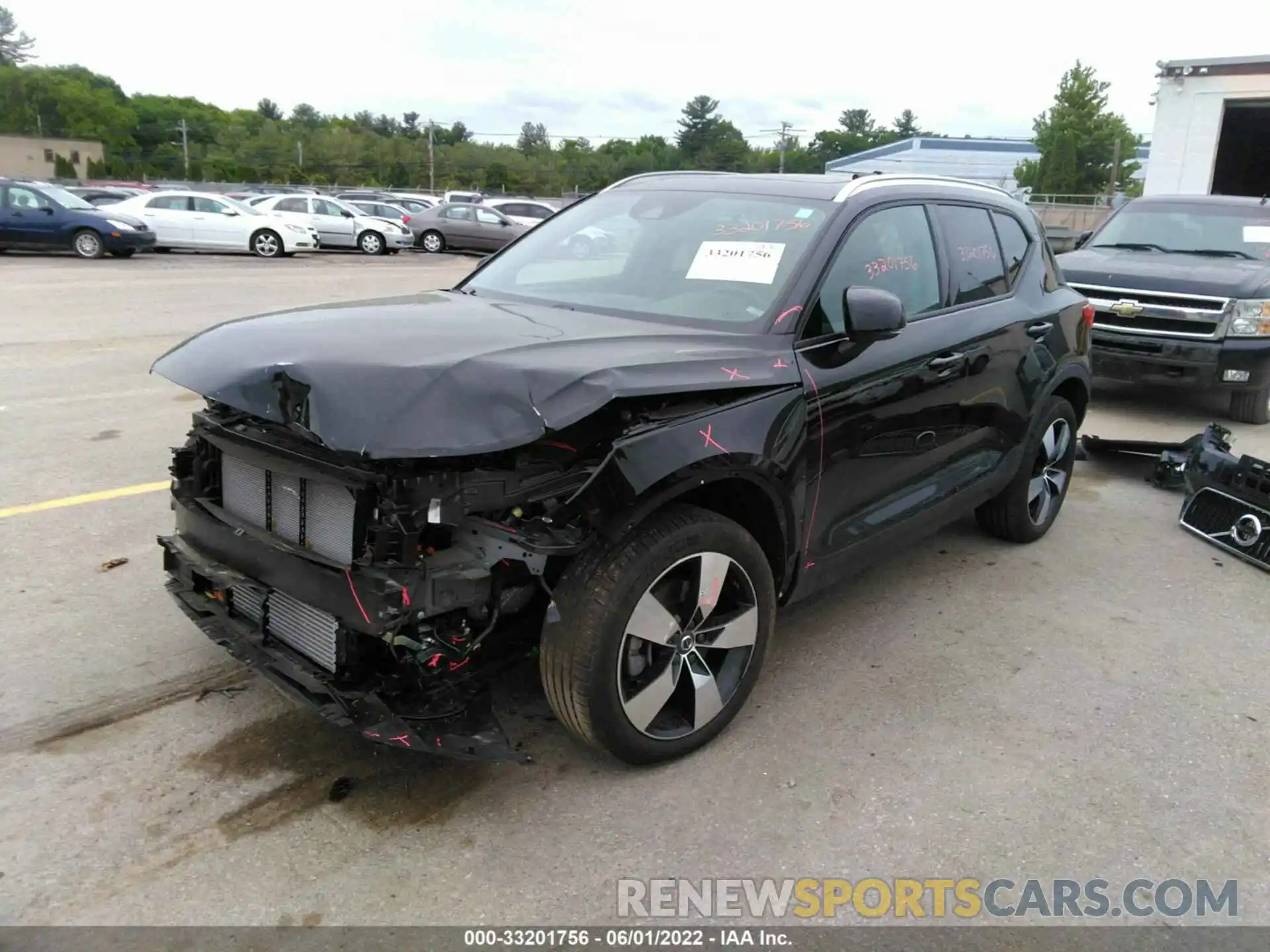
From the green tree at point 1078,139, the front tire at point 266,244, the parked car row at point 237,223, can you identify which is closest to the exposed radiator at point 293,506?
the parked car row at point 237,223

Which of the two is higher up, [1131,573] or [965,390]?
[965,390]

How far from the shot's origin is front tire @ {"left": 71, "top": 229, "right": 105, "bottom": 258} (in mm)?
20159

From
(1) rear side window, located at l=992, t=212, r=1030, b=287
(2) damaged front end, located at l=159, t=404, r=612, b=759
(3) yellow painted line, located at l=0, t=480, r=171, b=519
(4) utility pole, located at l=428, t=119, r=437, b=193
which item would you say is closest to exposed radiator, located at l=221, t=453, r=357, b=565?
(2) damaged front end, located at l=159, t=404, r=612, b=759

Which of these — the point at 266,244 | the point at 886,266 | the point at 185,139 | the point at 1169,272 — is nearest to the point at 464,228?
the point at 266,244

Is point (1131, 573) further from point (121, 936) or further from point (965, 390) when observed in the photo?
point (121, 936)

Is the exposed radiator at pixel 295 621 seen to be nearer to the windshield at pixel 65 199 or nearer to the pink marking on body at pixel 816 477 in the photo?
the pink marking on body at pixel 816 477

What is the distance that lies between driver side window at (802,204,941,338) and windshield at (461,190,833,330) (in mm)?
158

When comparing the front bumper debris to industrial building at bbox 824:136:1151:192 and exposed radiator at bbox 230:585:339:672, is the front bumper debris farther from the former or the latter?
industrial building at bbox 824:136:1151:192

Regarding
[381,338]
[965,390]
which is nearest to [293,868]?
[381,338]

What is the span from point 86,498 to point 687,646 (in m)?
3.96

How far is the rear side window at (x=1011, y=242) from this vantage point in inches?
194

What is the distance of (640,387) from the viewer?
2.88 metres

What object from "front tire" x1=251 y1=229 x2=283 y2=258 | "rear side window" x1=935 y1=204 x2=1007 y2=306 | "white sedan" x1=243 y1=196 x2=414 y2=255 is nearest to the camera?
"rear side window" x1=935 y1=204 x2=1007 y2=306

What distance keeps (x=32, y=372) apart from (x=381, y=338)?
710 centimetres
